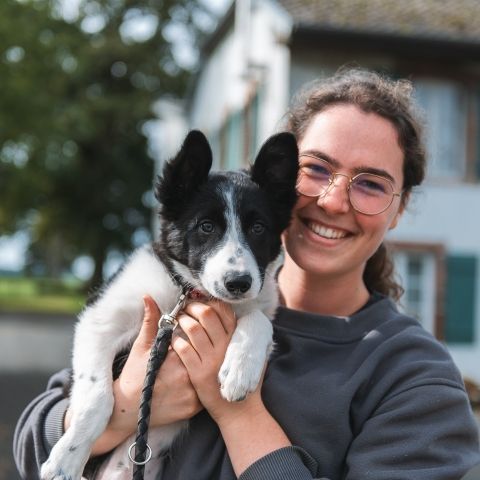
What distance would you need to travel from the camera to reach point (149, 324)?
240 cm

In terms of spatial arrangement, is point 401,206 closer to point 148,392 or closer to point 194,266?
point 194,266

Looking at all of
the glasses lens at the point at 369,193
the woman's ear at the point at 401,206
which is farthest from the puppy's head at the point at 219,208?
the woman's ear at the point at 401,206

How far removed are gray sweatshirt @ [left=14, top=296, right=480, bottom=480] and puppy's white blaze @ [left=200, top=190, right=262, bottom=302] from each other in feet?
0.77

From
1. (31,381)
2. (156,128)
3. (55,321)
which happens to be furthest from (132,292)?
(156,128)

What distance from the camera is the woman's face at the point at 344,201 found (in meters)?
2.50

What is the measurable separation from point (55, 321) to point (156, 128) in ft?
30.9

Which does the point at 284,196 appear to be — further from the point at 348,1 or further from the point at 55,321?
the point at 55,321

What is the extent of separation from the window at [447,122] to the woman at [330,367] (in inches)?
370

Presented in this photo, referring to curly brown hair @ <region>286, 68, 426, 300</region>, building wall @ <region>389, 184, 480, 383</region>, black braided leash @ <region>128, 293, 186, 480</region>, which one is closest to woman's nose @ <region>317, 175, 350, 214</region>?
curly brown hair @ <region>286, 68, 426, 300</region>

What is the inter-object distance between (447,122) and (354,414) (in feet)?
33.8

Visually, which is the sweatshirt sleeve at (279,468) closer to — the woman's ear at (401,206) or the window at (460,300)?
the woman's ear at (401,206)

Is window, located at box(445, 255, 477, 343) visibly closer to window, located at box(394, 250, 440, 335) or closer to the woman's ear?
window, located at box(394, 250, 440, 335)

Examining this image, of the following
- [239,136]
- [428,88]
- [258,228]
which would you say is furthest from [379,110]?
[239,136]

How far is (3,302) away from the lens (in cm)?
2839
